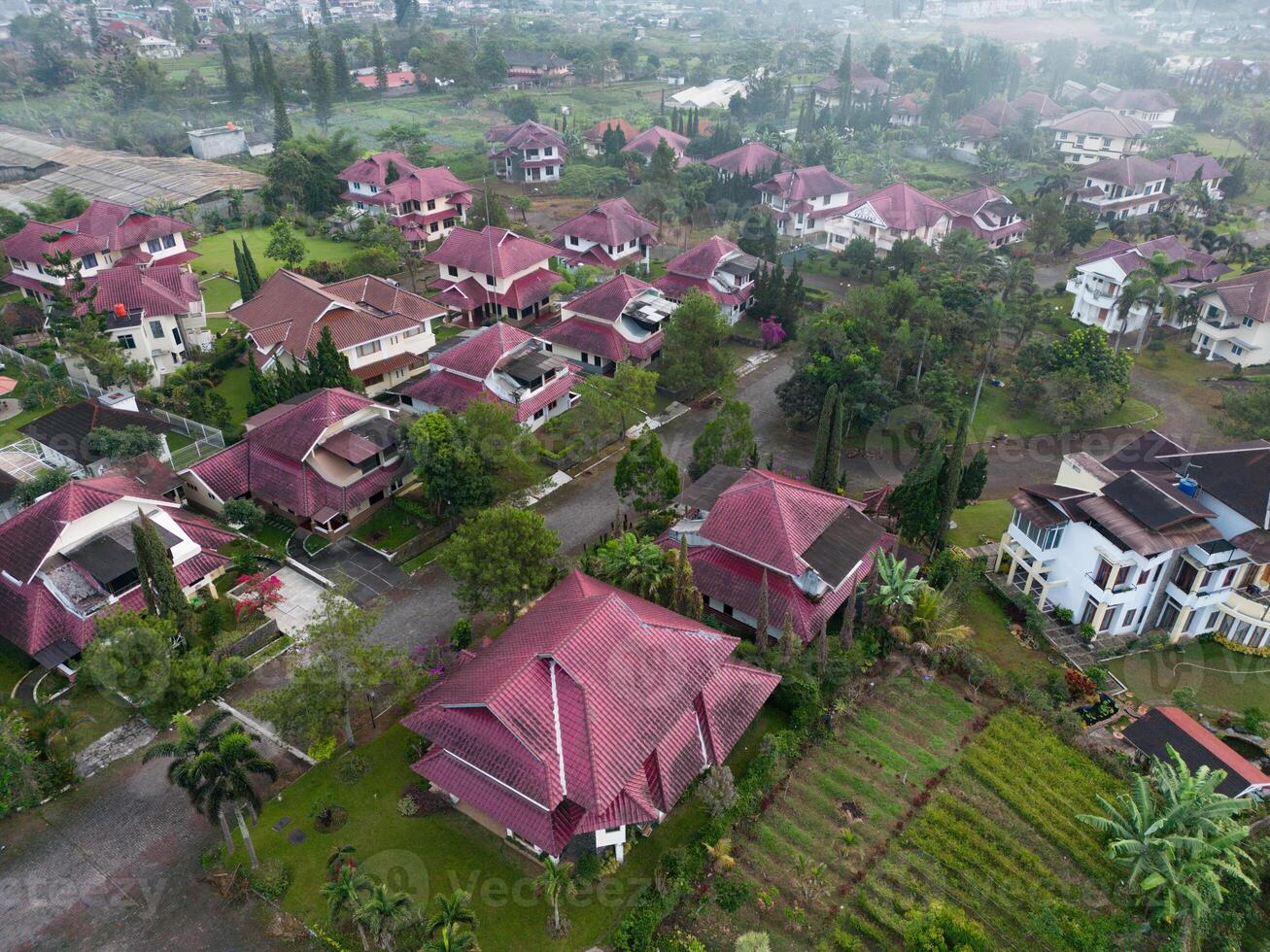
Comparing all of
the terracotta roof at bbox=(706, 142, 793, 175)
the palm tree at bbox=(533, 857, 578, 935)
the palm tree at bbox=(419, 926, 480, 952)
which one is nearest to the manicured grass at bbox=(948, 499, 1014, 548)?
the palm tree at bbox=(533, 857, 578, 935)

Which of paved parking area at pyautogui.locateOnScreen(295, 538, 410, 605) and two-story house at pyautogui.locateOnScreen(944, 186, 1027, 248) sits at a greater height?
two-story house at pyautogui.locateOnScreen(944, 186, 1027, 248)

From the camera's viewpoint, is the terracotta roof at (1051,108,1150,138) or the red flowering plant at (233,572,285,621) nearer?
the red flowering plant at (233,572,285,621)

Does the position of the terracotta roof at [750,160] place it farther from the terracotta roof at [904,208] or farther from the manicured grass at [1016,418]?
the manicured grass at [1016,418]

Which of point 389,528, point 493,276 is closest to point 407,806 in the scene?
point 389,528

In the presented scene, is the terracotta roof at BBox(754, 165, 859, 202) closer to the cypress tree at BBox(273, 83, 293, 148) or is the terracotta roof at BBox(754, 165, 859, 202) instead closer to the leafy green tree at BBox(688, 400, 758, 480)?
the leafy green tree at BBox(688, 400, 758, 480)

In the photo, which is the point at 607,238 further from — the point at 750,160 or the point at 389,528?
the point at 389,528
